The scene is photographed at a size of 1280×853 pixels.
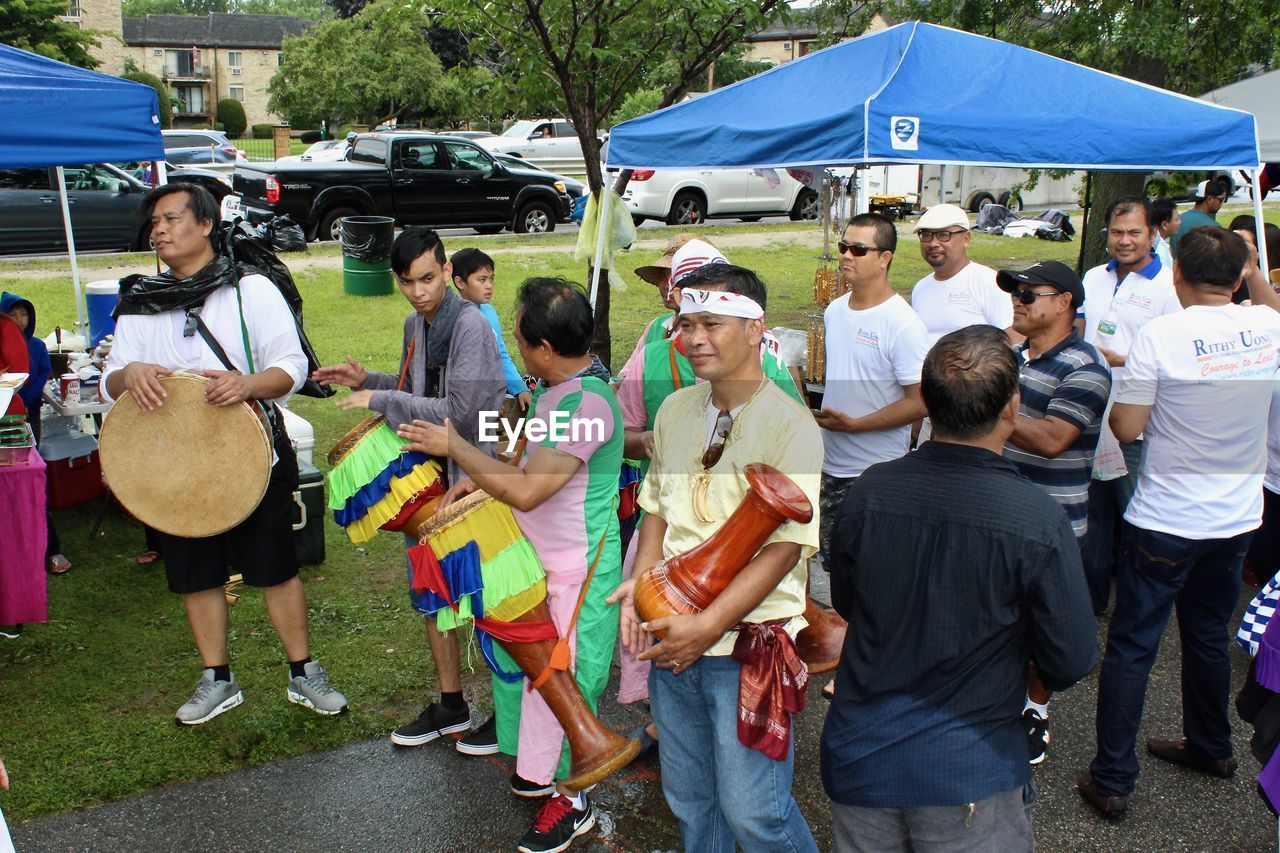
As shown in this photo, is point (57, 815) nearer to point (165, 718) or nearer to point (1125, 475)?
point (165, 718)

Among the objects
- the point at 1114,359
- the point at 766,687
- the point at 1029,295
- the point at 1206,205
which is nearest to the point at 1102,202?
the point at 1206,205

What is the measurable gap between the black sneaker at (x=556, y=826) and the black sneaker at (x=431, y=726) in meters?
0.65

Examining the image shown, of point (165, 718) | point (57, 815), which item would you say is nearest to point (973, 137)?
point (165, 718)

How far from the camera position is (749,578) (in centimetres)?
241

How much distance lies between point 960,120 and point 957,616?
11.0 ft

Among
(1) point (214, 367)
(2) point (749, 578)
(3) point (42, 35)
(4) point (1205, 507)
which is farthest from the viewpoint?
(3) point (42, 35)

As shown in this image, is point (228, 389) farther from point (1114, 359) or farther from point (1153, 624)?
point (1114, 359)

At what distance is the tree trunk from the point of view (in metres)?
10.3

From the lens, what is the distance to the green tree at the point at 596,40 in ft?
22.4

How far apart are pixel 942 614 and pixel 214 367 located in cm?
271

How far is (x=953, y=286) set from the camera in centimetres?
487

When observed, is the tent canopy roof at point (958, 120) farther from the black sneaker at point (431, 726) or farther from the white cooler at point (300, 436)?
the black sneaker at point (431, 726)

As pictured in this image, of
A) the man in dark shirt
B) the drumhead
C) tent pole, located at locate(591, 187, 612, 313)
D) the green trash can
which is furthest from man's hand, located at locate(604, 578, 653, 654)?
the green trash can

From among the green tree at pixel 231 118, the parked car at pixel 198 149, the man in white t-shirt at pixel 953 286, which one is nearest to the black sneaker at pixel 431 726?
the man in white t-shirt at pixel 953 286
